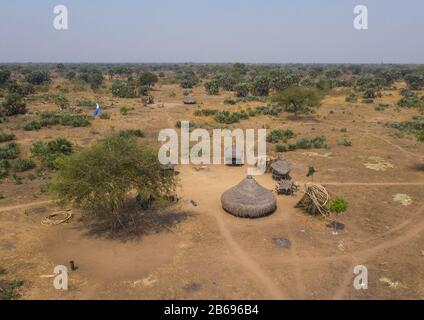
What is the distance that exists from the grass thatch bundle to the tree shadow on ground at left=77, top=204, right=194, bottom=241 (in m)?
5.59

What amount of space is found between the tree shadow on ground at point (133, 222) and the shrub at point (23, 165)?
866cm

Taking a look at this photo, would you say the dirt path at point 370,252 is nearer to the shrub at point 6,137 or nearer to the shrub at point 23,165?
the shrub at point 23,165

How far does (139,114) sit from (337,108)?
26.4m

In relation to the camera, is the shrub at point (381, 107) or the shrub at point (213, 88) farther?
the shrub at point (213, 88)

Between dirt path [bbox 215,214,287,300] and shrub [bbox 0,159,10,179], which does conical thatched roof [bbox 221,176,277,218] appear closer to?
dirt path [bbox 215,214,287,300]

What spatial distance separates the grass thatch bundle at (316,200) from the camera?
16.2 meters

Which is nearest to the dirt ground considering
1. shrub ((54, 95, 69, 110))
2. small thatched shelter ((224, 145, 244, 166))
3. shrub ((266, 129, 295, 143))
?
small thatched shelter ((224, 145, 244, 166))

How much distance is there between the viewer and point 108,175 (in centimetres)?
1346

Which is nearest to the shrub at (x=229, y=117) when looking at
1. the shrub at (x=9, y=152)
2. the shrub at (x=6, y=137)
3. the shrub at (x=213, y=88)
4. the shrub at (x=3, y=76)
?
the shrub at (x=6, y=137)

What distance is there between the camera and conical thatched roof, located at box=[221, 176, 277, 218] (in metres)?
15.9

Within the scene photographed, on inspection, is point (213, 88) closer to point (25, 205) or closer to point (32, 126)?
point (32, 126)
